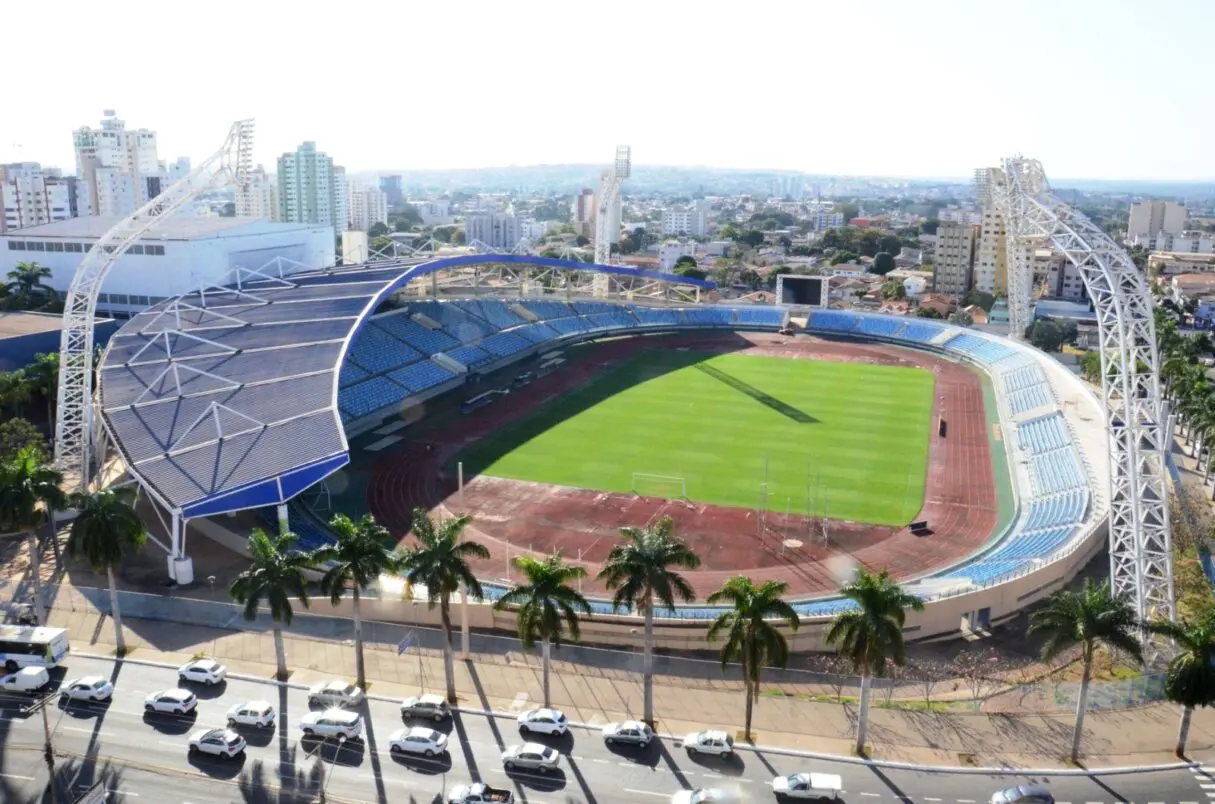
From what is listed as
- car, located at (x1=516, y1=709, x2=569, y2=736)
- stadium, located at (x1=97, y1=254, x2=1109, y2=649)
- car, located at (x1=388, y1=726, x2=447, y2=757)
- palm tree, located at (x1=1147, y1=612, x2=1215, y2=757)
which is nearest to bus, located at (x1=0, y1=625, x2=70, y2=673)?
stadium, located at (x1=97, y1=254, x2=1109, y2=649)

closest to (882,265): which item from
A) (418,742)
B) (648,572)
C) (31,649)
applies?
(648,572)

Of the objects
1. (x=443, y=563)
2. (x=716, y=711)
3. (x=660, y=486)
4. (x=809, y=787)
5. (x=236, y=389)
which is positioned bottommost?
(x=716, y=711)

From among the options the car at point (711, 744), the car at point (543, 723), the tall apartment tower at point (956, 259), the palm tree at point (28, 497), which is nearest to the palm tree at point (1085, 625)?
the car at point (711, 744)

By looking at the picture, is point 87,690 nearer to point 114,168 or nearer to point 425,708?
point 425,708

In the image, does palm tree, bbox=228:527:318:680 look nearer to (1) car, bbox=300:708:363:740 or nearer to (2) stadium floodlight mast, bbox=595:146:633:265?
(1) car, bbox=300:708:363:740

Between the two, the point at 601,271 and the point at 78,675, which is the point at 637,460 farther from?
the point at 601,271
